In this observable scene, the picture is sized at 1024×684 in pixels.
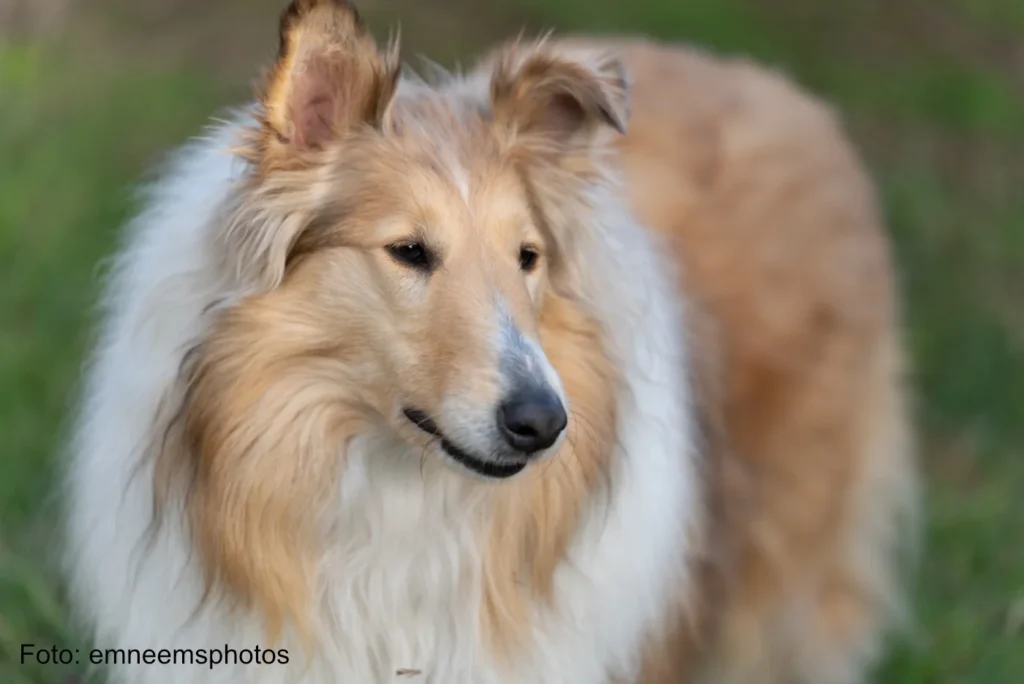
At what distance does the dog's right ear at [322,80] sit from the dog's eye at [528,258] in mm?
402

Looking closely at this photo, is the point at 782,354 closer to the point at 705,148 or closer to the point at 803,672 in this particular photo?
the point at 705,148

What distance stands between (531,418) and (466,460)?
19 centimetres

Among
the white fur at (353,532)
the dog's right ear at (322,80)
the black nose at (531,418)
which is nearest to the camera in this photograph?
the black nose at (531,418)

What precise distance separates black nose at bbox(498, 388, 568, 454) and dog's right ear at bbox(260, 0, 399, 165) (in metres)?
0.69

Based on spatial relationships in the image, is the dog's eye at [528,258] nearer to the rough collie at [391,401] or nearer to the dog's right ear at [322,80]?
the rough collie at [391,401]

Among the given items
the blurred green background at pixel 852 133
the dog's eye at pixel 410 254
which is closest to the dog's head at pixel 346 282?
the dog's eye at pixel 410 254

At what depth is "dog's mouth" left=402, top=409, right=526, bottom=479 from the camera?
97.0 inches

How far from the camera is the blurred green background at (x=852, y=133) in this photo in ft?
13.7

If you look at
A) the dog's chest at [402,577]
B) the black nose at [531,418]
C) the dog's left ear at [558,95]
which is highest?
the dog's left ear at [558,95]

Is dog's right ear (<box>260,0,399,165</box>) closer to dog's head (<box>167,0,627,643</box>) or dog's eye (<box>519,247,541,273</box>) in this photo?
dog's head (<box>167,0,627,643</box>)

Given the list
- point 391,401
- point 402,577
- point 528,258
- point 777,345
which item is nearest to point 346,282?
point 391,401

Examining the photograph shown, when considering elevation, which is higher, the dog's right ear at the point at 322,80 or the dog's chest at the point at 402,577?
the dog's right ear at the point at 322,80

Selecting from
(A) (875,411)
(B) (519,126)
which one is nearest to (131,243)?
(B) (519,126)

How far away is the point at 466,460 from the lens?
2477 mm
